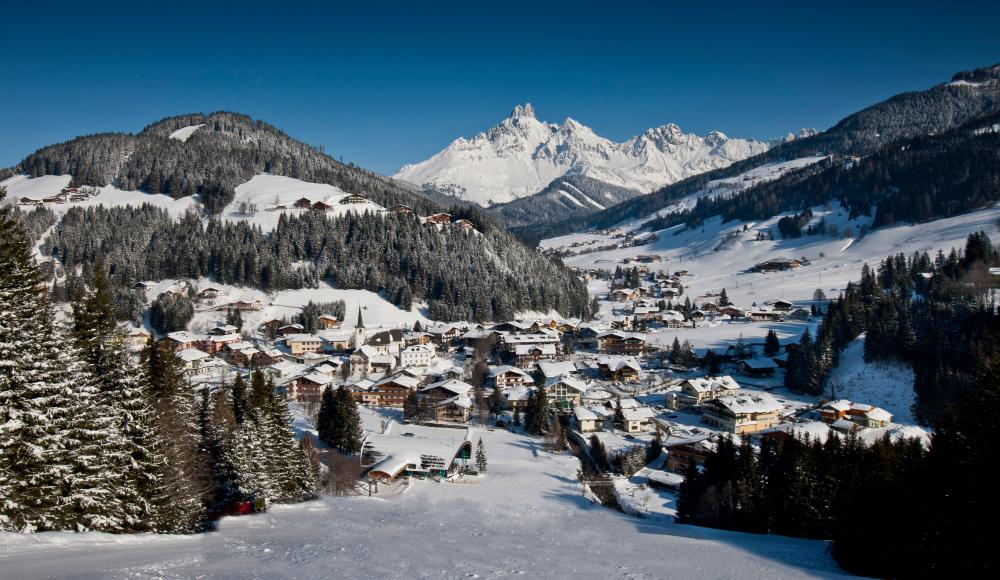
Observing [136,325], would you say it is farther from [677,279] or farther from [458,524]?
[677,279]

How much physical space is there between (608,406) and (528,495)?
81.3ft

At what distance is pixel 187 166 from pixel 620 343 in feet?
340

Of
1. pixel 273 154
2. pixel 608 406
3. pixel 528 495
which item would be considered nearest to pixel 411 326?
pixel 608 406

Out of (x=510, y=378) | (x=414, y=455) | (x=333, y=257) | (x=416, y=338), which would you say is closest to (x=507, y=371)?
(x=510, y=378)

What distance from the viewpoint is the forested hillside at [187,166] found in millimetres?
125125

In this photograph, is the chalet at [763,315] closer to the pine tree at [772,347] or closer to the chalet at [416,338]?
the pine tree at [772,347]

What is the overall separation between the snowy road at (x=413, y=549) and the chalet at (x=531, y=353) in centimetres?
4715

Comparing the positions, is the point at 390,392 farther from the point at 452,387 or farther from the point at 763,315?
the point at 763,315

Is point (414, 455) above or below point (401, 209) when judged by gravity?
below

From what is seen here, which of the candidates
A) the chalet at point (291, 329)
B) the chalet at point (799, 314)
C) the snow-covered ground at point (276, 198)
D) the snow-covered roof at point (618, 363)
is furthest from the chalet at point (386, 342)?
the chalet at point (799, 314)

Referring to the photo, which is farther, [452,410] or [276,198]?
[276,198]

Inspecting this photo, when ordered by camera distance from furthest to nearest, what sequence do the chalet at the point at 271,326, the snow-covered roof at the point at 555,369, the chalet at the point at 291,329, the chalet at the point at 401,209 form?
1. the chalet at the point at 401,209
2. the chalet at the point at 271,326
3. the chalet at the point at 291,329
4. the snow-covered roof at the point at 555,369

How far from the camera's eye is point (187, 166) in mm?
129750

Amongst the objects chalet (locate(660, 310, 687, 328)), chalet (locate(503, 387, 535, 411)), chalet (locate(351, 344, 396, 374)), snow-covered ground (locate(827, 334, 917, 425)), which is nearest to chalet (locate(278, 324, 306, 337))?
chalet (locate(351, 344, 396, 374))
